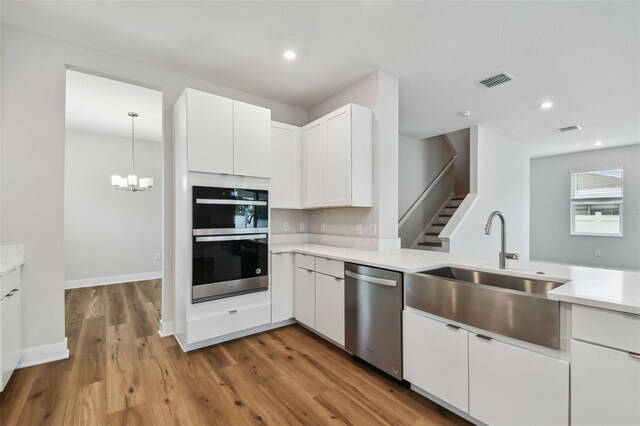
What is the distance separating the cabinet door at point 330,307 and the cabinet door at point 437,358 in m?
0.68

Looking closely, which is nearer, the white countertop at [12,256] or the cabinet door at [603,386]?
the cabinet door at [603,386]

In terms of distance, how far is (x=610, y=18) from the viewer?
2244 mm

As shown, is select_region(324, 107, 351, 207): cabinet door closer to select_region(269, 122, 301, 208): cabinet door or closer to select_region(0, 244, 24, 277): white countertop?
select_region(269, 122, 301, 208): cabinet door

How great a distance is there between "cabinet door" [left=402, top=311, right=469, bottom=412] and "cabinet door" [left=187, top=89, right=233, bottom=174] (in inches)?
84.0

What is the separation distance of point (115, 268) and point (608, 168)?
423 inches

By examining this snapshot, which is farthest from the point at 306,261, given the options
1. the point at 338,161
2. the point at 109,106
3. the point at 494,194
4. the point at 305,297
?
the point at 494,194

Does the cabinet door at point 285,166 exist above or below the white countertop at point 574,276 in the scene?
above

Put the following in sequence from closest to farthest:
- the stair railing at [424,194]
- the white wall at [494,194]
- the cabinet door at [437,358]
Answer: the cabinet door at [437,358], the white wall at [494,194], the stair railing at [424,194]

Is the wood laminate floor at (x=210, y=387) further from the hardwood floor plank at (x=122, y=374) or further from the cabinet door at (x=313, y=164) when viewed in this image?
the cabinet door at (x=313, y=164)

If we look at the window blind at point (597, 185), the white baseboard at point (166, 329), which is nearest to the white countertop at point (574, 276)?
the white baseboard at point (166, 329)

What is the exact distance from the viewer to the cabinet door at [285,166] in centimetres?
344

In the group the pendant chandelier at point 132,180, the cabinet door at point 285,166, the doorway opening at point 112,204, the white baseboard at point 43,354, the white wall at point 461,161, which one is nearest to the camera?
the white baseboard at point 43,354

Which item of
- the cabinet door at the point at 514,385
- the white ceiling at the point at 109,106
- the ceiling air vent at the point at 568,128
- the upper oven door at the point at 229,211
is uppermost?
the ceiling air vent at the point at 568,128

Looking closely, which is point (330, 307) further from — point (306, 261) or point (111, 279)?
point (111, 279)
